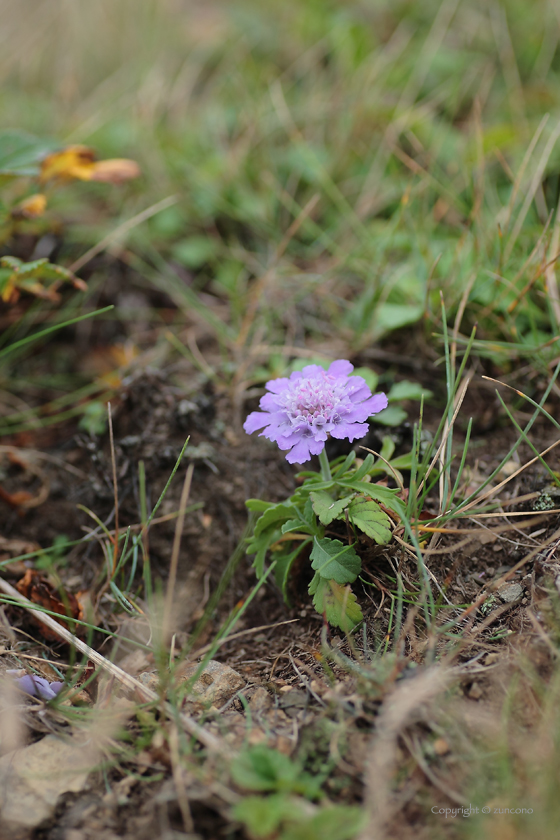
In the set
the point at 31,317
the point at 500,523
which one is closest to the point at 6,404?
the point at 31,317

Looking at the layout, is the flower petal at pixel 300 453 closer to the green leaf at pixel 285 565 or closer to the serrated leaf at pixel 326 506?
the serrated leaf at pixel 326 506

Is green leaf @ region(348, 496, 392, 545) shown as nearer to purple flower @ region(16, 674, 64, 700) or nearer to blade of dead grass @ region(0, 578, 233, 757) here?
blade of dead grass @ region(0, 578, 233, 757)

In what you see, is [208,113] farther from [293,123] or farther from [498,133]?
[498,133]

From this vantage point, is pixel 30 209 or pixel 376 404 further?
pixel 30 209

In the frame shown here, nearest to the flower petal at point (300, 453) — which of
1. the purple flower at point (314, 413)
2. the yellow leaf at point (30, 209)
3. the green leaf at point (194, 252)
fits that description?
the purple flower at point (314, 413)

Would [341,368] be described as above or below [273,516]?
above

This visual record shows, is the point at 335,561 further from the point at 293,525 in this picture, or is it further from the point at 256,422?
the point at 256,422

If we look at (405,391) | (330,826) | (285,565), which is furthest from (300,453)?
(330,826)
